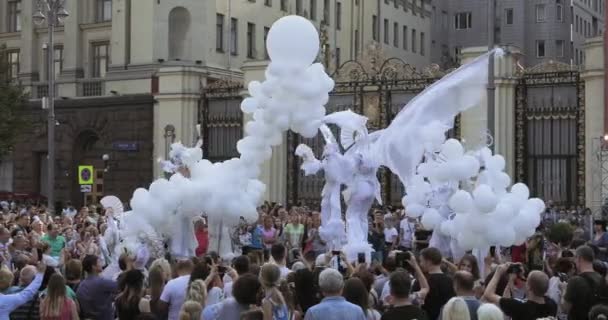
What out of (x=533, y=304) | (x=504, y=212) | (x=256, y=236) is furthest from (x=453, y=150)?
(x=533, y=304)

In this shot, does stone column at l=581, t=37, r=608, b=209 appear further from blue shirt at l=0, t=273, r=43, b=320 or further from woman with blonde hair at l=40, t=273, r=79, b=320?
woman with blonde hair at l=40, t=273, r=79, b=320

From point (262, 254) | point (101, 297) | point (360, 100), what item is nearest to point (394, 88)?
point (360, 100)

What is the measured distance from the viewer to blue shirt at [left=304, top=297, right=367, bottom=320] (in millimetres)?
7879

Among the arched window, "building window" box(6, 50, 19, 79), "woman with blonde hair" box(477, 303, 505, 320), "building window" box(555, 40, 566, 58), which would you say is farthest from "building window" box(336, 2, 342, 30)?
"woman with blonde hair" box(477, 303, 505, 320)

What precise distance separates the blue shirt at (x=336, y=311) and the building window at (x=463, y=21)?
6136 cm

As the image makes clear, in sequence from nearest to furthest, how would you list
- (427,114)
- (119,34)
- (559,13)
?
(427,114) < (119,34) < (559,13)

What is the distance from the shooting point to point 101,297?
9961mm

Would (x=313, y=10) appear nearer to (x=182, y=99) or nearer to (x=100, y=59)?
(x=100, y=59)

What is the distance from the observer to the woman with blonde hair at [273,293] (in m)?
8.65

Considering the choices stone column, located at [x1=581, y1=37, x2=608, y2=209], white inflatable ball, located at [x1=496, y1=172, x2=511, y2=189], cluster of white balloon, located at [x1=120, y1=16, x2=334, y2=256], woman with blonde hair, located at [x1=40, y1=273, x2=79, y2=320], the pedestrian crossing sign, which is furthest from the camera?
the pedestrian crossing sign

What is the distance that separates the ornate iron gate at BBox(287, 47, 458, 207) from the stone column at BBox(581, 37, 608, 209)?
4.76m

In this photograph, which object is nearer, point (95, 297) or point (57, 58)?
point (95, 297)

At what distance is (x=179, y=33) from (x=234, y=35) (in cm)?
287

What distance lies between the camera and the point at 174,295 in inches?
375
